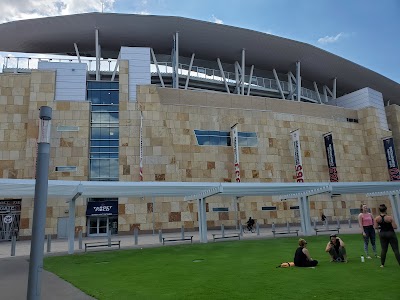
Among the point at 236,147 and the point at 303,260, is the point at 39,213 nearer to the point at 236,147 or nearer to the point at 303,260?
the point at 303,260

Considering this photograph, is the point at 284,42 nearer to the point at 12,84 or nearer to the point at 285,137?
the point at 285,137

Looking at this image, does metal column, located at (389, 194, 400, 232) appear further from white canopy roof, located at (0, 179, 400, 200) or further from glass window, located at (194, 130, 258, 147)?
glass window, located at (194, 130, 258, 147)

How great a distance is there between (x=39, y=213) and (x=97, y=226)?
28.5 meters

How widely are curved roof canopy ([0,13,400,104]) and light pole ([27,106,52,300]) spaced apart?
3815cm

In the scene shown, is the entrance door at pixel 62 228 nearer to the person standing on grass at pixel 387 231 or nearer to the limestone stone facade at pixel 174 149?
the limestone stone facade at pixel 174 149

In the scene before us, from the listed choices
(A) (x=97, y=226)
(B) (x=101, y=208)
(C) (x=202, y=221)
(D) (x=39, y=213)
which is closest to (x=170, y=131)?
(B) (x=101, y=208)

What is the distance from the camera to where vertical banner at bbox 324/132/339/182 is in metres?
39.2

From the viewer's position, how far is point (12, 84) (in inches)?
1305

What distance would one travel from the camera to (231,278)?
8.91m

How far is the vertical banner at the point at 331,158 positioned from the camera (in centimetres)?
3922

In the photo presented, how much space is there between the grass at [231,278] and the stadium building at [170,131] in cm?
1103

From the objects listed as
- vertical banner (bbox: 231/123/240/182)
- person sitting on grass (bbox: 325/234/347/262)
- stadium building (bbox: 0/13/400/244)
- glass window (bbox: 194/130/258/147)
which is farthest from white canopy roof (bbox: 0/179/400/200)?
glass window (bbox: 194/130/258/147)

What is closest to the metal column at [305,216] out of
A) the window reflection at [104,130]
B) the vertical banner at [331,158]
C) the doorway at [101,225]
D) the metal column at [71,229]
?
the metal column at [71,229]

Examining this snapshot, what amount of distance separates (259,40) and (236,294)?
4179cm
